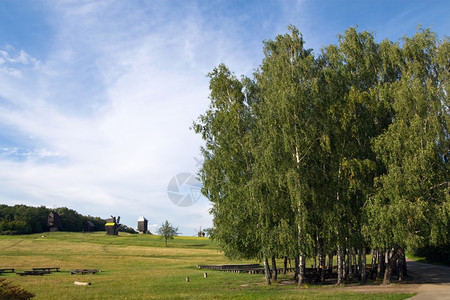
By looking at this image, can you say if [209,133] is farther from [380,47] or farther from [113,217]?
[113,217]

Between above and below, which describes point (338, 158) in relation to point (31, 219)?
above

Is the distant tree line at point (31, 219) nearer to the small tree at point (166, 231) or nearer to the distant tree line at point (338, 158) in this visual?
the small tree at point (166, 231)

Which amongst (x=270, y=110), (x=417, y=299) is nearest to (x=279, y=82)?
(x=270, y=110)

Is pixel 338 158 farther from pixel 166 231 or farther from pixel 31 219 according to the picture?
pixel 31 219

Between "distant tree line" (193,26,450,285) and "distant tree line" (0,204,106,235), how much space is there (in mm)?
125863

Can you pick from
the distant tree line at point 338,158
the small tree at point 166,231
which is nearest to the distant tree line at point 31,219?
the small tree at point 166,231

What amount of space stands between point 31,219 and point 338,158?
144m

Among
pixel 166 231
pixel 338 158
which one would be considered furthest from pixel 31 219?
pixel 338 158

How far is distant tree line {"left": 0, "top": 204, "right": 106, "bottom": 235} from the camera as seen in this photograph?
135500 millimetres

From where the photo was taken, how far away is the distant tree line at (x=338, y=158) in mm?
27688

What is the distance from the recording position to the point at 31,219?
144000mm

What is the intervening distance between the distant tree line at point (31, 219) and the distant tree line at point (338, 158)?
413 feet

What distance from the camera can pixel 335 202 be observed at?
3011 centimetres

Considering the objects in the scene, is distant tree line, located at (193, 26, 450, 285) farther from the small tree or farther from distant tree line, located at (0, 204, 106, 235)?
distant tree line, located at (0, 204, 106, 235)
